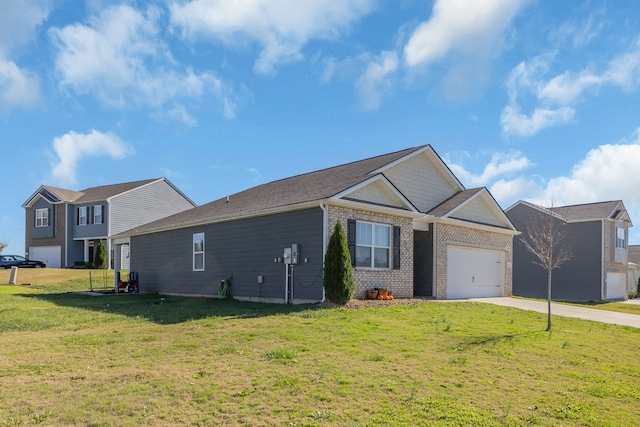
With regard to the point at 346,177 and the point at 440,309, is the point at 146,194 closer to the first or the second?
the point at 346,177

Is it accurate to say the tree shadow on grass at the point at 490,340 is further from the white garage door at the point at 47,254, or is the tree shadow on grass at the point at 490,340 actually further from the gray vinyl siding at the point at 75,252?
the white garage door at the point at 47,254

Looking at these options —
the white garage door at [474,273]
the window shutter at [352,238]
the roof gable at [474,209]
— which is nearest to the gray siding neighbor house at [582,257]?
the roof gable at [474,209]

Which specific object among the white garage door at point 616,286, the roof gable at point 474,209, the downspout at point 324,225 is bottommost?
the white garage door at point 616,286

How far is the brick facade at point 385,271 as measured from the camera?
49.4 ft

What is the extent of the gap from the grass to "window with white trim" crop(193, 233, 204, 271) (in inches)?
285

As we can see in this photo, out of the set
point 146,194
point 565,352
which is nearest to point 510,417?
point 565,352

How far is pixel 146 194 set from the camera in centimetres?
4097

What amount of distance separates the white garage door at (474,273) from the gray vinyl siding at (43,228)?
116ft

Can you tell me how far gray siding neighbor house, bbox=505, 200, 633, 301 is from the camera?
1267 inches

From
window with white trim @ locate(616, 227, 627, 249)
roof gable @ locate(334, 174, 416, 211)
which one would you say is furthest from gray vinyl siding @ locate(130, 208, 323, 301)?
window with white trim @ locate(616, 227, 627, 249)

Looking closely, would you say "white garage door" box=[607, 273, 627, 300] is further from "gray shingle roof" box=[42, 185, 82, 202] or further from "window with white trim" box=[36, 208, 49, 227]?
"window with white trim" box=[36, 208, 49, 227]

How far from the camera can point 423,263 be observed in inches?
765

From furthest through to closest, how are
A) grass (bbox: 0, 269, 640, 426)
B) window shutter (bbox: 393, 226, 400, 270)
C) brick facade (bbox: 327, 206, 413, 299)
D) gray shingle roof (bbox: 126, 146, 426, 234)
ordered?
1. window shutter (bbox: 393, 226, 400, 270)
2. gray shingle roof (bbox: 126, 146, 426, 234)
3. brick facade (bbox: 327, 206, 413, 299)
4. grass (bbox: 0, 269, 640, 426)

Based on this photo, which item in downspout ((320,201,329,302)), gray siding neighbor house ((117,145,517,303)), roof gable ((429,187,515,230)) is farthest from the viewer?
roof gable ((429,187,515,230))
